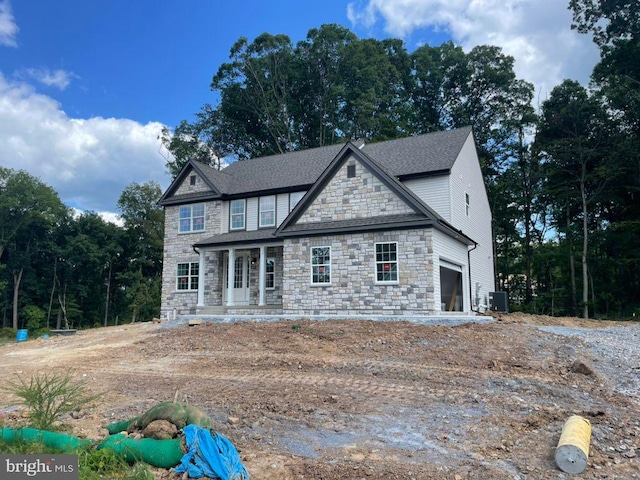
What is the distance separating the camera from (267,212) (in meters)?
21.8

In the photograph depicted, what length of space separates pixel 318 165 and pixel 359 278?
27.4 feet

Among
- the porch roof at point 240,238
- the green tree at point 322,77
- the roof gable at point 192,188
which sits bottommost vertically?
the porch roof at point 240,238

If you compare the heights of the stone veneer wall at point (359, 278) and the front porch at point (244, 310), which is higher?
the stone veneer wall at point (359, 278)

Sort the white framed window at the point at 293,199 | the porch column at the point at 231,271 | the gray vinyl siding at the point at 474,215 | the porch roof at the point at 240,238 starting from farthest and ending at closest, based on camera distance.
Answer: the white framed window at the point at 293,199 < the porch column at the point at 231,271 < the gray vinyl siding at the point at 474,215 < the porch roof at the point at 240,238

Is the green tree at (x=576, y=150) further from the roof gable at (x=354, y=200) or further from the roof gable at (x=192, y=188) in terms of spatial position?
the roof gable at (x=192, y=188)

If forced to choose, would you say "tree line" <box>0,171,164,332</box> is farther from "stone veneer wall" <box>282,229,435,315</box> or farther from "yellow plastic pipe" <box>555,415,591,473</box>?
"yellow plastic pipe" <box>555,415,591,473</box>

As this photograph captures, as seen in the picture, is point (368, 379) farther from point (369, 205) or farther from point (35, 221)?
point (35, 221)

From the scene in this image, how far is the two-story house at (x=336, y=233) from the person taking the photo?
1579cm

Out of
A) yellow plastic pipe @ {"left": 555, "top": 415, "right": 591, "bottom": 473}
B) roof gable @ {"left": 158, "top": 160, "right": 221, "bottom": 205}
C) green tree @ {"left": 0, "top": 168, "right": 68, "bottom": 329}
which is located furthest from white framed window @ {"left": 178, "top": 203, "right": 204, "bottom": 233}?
green tree @ {"left": 0, "top": 168, "right": 68, "bottom": 329}

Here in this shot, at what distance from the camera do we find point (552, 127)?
96.3 ft

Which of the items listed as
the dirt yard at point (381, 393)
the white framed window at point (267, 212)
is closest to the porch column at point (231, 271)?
the white framed window at point (267, 212)

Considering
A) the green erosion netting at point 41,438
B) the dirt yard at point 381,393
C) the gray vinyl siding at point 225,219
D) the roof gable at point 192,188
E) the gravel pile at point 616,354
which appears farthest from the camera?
the roof gable at point 192,188

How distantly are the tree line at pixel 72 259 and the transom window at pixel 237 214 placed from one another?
20.3m

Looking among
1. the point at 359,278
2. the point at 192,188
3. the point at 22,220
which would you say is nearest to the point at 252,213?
the point at 192,188
